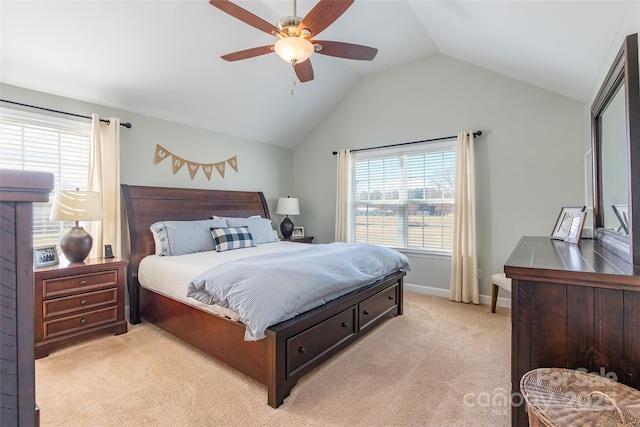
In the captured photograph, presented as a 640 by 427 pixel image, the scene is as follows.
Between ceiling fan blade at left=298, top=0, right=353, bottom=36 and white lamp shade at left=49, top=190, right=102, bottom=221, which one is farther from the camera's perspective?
white lamp shade at left=49, top=190, right=102, bottom=221

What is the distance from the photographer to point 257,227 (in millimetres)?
4184

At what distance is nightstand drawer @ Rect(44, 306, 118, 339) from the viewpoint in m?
2.55

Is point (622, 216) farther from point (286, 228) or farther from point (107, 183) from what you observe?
point (107, 183)

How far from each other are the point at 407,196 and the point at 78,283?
394 centimetres

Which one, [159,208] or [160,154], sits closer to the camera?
[159,208]

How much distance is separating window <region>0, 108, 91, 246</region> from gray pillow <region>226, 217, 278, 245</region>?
5.40 ft

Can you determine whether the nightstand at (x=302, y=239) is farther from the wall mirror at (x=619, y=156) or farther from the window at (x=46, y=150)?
the wall mirror at (x=619, y=156)

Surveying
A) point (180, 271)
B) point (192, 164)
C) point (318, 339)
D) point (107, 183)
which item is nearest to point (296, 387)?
point (318, 339)

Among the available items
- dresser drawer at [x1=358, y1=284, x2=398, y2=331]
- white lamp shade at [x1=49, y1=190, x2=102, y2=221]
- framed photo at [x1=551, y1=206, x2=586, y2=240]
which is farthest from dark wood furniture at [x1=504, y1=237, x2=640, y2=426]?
white lamp shade at [x1=49, y1=190, x2=102, y2=221]

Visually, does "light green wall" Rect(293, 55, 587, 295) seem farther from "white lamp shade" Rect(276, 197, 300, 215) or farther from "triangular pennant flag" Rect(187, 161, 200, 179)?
"triangular pennant flag" Rect(187, 161, 200, 179)

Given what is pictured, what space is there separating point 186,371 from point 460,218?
339 cm

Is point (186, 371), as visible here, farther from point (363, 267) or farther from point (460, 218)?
point (460, 218)

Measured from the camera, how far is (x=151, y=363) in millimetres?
2400

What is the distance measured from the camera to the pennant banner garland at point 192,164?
3824mm
